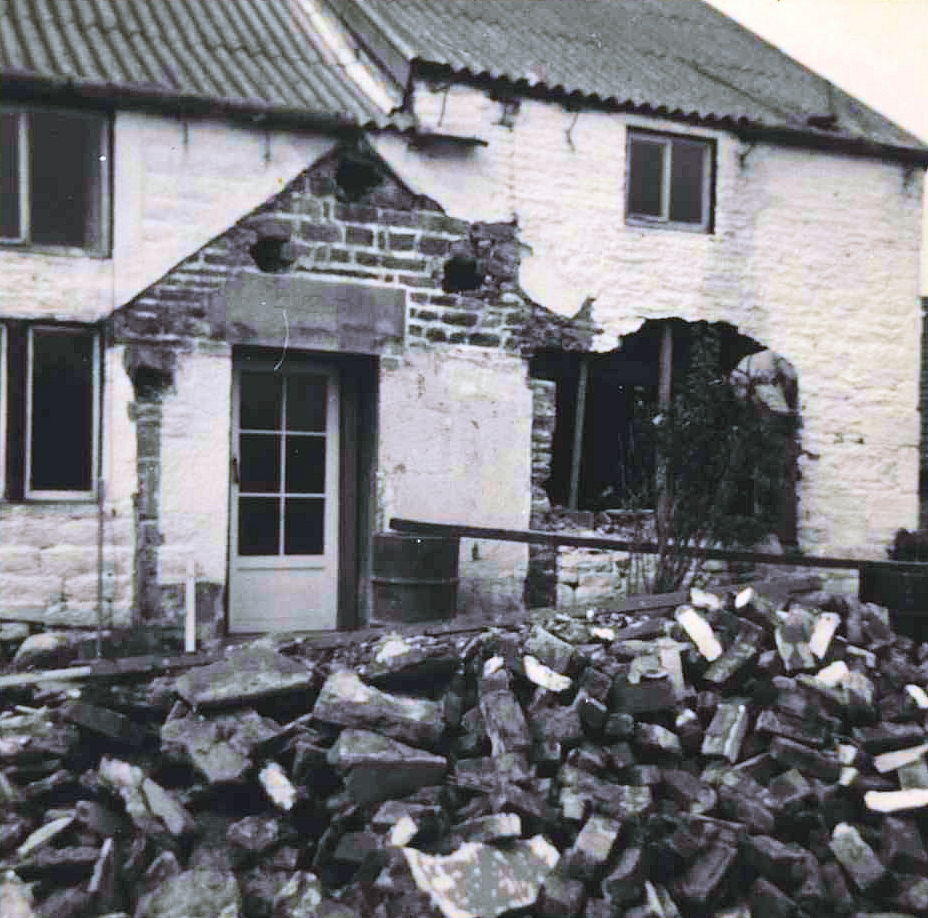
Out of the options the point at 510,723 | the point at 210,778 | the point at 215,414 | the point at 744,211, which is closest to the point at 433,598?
the point at 215,414

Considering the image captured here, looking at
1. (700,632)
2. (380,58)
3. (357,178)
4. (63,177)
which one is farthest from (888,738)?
(380,58)

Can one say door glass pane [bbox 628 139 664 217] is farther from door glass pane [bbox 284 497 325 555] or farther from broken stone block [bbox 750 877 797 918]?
broken stone block [bbox 750 877 797 918]

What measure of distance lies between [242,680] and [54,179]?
4.43 meters

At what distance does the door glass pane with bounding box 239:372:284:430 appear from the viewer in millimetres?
9406

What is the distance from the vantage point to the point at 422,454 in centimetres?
964

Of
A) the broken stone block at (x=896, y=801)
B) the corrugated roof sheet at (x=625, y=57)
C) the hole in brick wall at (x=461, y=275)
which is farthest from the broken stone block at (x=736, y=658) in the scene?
the corrugated roof sheet at (x=625, y=57)

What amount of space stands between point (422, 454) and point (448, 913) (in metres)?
5.19

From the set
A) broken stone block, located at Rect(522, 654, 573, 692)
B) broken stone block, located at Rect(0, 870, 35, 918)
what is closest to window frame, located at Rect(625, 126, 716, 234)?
broken stone block, located at Rect(522, 654, 573, 692)

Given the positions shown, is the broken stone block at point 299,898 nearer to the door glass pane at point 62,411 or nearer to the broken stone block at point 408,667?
the broken stone block at point 408,667

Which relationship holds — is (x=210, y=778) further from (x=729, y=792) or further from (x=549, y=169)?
(x=549, y=169)

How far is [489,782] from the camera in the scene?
562 cm

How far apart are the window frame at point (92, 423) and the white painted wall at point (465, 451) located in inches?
83.4

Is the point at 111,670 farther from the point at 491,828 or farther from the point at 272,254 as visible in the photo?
the point at 272,254

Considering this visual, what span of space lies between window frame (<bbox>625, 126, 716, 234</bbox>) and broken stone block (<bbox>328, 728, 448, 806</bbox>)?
250 inches
